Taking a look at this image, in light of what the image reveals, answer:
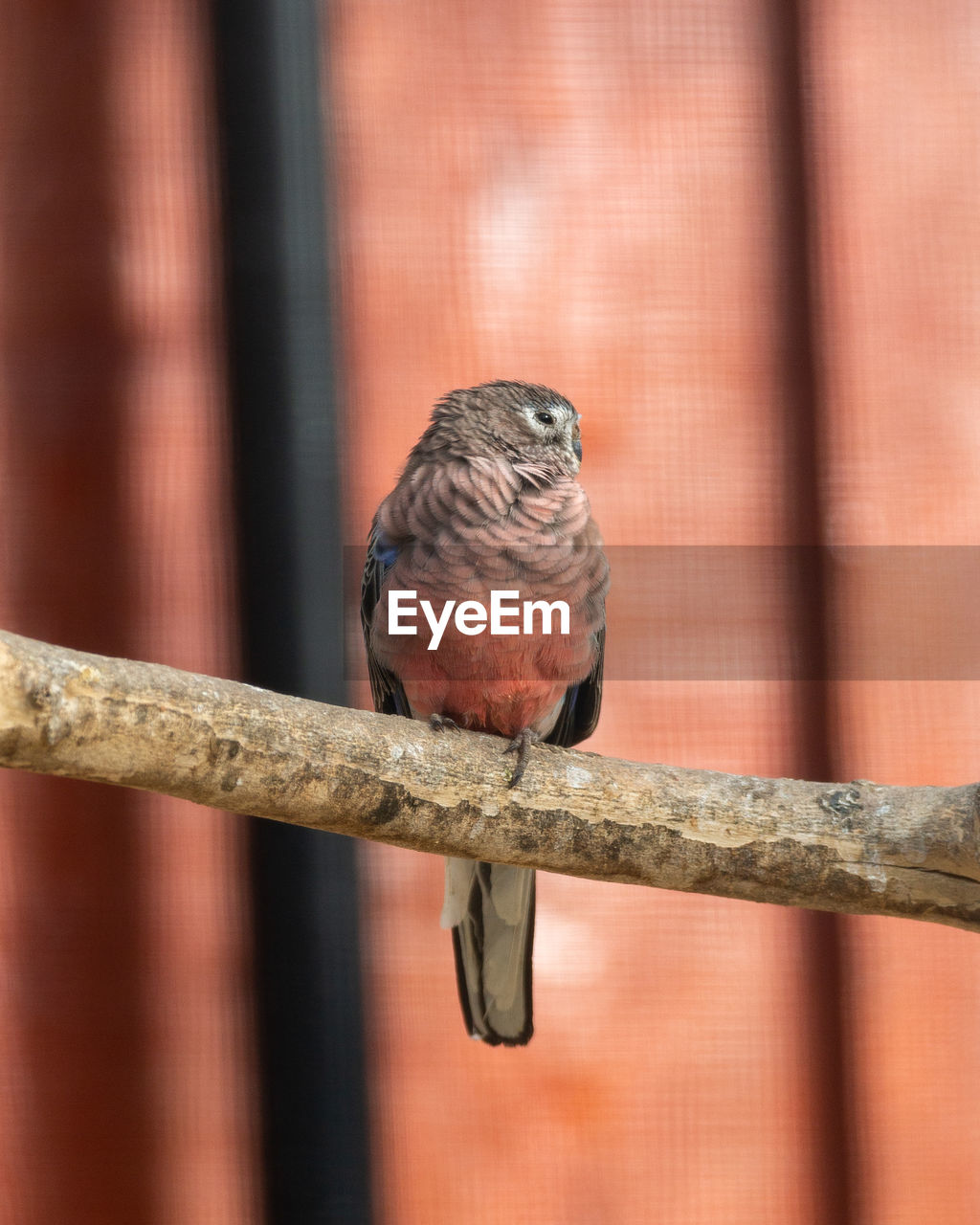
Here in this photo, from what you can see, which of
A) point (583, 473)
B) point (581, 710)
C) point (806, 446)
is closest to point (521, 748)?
point (581, 710)

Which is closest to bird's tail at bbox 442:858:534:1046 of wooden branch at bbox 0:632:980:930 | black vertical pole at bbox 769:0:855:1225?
wooden branch at bbox 0:632:980:930

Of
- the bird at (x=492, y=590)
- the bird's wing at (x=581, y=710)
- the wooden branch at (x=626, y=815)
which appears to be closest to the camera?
the wooden branch at (x=626, y=815)

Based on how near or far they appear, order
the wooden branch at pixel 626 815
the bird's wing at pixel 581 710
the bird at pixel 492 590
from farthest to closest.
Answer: the bird's wing at pixel 581 710 → the bird at pixel 492 590 → the wooden branch at pixel 626 815

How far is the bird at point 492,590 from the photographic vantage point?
2.95 ft

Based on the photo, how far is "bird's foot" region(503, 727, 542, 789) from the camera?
0.76 meters

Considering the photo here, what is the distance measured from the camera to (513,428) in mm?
987

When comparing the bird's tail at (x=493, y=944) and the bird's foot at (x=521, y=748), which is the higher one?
the bird's foot at (x=521, y=748)

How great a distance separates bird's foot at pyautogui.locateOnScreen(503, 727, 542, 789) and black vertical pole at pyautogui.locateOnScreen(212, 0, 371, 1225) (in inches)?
10.1

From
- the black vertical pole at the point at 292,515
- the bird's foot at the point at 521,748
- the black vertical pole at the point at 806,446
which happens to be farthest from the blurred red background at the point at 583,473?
the bird's foot at the point at 521,748

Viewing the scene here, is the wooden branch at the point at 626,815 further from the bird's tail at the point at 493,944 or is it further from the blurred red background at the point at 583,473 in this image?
the blurred red background at the point at 583,473

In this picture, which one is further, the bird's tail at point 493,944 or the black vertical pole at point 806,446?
the black vertical pole at point 806,446

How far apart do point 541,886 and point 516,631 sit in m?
0.42

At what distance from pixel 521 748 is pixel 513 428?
368 mm

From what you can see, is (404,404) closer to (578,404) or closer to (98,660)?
(578,404)
